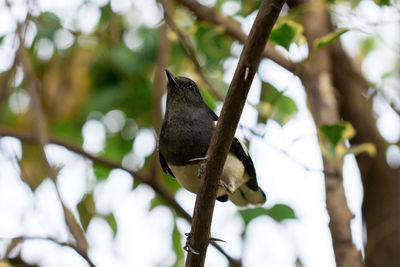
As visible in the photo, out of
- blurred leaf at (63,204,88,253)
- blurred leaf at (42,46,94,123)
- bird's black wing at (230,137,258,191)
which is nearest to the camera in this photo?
bird's black wing at (230,137,258,191)

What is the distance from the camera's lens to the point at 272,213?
3.65m

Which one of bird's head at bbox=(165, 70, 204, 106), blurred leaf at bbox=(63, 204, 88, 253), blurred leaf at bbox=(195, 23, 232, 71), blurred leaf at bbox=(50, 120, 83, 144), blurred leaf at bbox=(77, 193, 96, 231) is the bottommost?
blurred leaf at bbox=(77, 193, 96, 231)

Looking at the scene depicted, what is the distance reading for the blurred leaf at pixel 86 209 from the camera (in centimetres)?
439

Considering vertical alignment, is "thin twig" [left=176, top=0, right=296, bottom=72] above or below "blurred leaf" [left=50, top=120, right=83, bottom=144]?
above

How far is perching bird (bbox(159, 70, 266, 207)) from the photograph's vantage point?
266 centimetres

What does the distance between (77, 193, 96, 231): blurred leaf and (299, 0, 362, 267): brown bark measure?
1.85m

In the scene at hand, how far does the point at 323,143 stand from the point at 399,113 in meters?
1.09

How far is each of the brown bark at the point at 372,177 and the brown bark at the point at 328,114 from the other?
51cm

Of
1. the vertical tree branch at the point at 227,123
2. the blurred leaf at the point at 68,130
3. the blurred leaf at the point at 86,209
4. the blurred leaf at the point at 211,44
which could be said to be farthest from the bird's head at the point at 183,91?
the blurred leaf at the point at 86,209

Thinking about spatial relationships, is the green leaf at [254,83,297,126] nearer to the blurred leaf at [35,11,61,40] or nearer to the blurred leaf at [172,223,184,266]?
the blurred leaf at [172,223,184,266]

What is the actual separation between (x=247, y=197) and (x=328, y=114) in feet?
2.64

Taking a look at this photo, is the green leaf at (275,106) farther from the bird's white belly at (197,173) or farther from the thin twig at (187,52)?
the bird's white belly at (197,173)

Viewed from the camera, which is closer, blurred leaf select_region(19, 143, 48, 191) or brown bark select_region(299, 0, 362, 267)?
brown bark select_region(299, 0, 362, 267)

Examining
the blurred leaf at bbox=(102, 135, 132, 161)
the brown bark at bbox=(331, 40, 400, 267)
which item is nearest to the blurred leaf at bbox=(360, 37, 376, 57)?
the brown bark at bbox=(331, 40, 400, 267)
